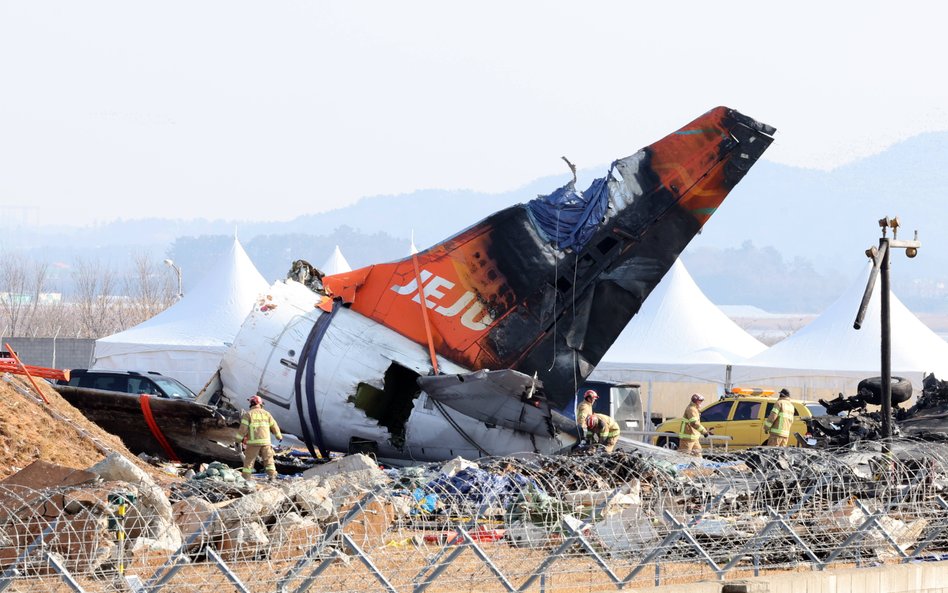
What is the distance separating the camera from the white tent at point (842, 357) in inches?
1478

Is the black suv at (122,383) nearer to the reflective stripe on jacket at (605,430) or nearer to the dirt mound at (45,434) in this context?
the dirt mound at (45,434)

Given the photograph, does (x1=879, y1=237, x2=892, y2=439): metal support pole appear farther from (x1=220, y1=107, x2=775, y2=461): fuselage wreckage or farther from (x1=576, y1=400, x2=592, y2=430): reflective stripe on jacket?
(x1=576, y1=400, x2=592, y2=430): reflective stripe on jacket

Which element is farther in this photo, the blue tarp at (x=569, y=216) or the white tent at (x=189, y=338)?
the white tent at (x=189, y=338)

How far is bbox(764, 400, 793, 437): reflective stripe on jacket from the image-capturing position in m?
23.3

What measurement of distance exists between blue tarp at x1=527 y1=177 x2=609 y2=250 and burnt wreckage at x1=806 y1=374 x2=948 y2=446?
193 inches

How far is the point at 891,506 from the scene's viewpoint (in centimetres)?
1444

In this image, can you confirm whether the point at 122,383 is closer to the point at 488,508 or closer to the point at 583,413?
the point at 583,413

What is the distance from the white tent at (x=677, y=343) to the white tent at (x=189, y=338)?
11.2m

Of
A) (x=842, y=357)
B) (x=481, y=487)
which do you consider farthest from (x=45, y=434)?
(x=842, y=357)

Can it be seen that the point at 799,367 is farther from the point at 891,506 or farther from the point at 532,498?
the point at 532,498

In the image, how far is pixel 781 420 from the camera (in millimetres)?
23438

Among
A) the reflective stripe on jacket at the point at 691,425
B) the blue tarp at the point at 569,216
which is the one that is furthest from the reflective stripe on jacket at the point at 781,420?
the blue tarp at the point at 569,216

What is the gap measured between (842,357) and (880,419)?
16515mm

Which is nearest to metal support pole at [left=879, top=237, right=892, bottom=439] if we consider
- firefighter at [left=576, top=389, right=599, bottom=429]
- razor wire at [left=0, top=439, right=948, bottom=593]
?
razor wire at [left=0, top=439, right=948, bottom=593]
